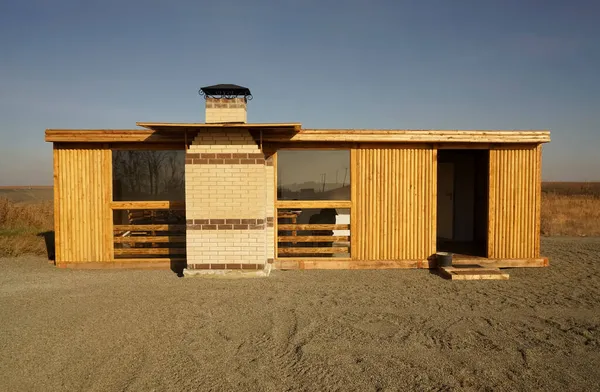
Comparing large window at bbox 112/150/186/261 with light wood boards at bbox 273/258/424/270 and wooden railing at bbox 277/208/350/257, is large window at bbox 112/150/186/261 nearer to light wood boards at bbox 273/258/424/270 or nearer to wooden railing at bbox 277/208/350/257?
wooden railing at bbox 277/208/350/257

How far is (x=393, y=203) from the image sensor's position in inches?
365

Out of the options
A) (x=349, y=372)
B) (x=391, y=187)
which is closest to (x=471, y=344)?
(x=349, y=372)

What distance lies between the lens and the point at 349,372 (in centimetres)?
410

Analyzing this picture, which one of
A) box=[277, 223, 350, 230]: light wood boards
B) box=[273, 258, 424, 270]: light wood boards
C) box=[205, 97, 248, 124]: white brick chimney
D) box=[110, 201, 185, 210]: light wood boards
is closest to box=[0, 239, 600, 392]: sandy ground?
box=[273, 258, 424, 270]: light wood boards

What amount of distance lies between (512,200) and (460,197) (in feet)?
10.8

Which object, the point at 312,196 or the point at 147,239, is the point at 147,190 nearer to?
the point at 147,239

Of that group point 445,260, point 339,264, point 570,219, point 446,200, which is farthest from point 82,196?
point 570,219

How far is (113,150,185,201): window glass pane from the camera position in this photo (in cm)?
925

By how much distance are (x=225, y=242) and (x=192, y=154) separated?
79.5 inches

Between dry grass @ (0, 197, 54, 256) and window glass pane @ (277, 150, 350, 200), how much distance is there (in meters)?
7.25

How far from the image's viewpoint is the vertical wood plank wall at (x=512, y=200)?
9.38 meters

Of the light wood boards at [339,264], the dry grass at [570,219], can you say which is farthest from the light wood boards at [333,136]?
the dry grass at [570,219]

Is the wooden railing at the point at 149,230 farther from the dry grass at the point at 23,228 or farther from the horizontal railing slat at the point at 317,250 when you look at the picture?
the dry grass at the point at 23,228

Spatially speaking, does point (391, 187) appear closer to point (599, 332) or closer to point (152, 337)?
point (599, 332)
